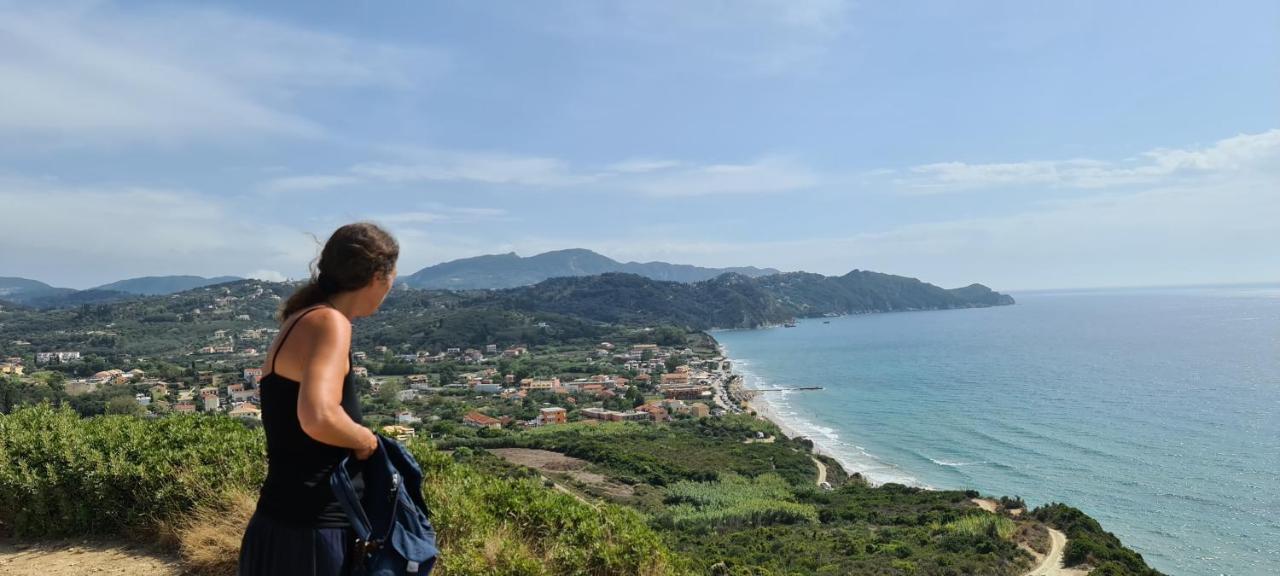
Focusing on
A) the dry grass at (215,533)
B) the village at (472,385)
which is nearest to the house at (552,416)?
the village at (472,385)

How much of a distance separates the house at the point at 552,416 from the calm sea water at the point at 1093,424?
15556 mm

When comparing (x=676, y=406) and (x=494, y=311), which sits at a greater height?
(x=494, y=311)

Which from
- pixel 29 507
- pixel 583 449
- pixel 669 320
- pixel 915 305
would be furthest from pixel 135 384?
pixel 915 305

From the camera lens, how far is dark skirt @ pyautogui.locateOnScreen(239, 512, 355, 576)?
1740 mm

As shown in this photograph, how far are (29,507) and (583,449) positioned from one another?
99.1ft

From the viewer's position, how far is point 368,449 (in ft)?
5.81

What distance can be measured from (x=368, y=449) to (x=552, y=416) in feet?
161

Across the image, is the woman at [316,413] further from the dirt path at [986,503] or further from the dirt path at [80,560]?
the dirt path at [986,503]


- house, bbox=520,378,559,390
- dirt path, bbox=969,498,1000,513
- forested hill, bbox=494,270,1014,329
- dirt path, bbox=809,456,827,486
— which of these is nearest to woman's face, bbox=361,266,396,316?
dirt path, bbox=969,498,1000,513

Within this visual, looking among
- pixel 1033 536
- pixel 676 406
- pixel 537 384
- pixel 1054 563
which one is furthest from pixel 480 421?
pixel 1054 563

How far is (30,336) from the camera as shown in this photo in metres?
80.4

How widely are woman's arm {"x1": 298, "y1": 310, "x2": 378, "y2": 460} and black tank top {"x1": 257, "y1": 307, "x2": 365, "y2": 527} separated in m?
0.06

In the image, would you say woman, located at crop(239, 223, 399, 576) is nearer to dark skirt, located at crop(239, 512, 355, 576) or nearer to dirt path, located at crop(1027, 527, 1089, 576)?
dark skirt, located at crop(239, 512, 355, 576)

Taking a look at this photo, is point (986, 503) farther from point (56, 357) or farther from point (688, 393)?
point (56, 357)
